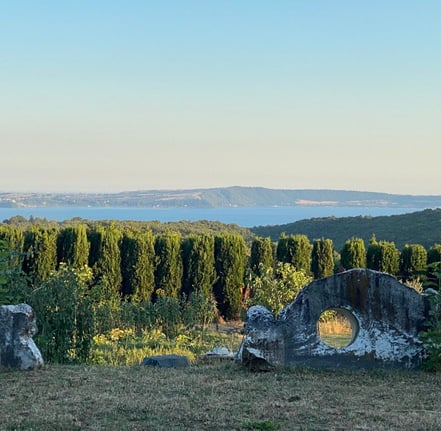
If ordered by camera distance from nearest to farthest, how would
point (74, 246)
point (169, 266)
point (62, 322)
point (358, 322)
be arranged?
point (358, 322)
point (62, 322)
point (74, 246)
point (169, 266)

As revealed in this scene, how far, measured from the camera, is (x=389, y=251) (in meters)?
18.8

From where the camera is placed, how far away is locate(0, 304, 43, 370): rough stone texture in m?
7.57

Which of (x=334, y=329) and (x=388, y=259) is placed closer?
(x=334, y=329)

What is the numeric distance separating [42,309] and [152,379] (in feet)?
7.48

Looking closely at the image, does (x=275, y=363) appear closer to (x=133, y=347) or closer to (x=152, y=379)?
(x=152, y=379)

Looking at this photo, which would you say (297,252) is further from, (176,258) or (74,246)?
(74,246)

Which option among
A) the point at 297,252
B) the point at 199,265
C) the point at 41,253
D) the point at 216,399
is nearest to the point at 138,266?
the point at 199,265

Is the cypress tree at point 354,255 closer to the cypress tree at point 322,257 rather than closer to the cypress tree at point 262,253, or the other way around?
the cypress tree at point 322,257

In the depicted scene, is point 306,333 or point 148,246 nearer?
point 306,333

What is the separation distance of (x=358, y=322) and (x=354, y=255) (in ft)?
36.2

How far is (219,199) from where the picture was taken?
8906 centimetres

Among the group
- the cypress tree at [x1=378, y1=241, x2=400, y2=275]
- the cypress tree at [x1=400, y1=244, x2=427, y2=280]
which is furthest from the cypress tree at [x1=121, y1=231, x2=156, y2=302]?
the cypress tree at [x1=400, y1=244, x2=427, y2=280]

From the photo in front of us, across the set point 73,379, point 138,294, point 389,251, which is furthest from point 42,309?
point 389,251

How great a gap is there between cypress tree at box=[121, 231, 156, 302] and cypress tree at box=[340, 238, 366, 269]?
232 inches
